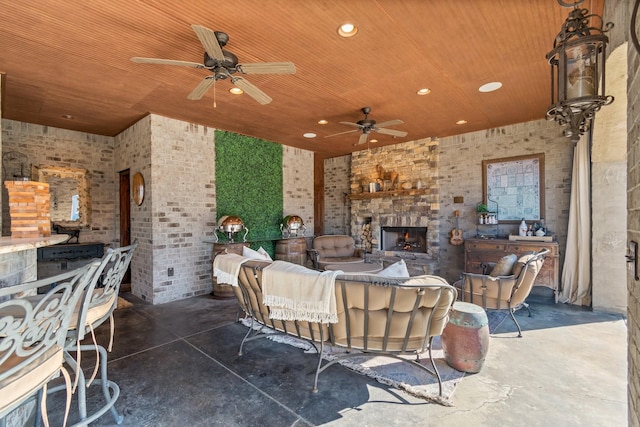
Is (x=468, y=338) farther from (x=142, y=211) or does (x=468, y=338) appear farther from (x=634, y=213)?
(x=142, y=211)

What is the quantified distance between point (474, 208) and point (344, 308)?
4629mm

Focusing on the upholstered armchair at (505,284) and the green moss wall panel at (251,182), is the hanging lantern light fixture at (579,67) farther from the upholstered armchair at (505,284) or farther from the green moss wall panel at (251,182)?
the green moss wall panel at (251,182)

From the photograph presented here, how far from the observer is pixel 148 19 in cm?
236

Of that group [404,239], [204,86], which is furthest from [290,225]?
[204,86]

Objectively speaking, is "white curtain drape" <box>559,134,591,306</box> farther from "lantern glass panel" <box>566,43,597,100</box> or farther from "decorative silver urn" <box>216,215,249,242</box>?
"decorative silver urn" <box>216,215,249,242</box>

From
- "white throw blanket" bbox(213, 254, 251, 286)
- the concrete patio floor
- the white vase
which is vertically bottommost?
the concrete patio floor

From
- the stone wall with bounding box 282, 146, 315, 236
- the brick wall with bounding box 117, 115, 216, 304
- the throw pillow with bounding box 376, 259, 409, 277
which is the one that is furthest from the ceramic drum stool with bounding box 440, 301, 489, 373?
the stone wall with bounding box 282, 146, 315, 236

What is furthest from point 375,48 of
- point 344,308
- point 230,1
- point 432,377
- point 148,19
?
point 432,377

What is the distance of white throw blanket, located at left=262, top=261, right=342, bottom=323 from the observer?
2.02 metres

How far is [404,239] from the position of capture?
6.68 meters

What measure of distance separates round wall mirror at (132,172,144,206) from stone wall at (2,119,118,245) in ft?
4.18

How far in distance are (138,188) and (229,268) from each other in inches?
128

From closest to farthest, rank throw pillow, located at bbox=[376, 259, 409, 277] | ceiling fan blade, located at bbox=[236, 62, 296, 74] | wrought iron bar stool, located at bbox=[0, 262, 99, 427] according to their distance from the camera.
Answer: wrought iron bar stool, located at bbox=[0, 262, 99, 427], throw pillow, located at bbox=[376, 259, 409, 277], ceiling fan blade, located at bbox=[236, 62, 296, 74]

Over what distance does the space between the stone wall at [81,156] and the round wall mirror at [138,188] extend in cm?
127
